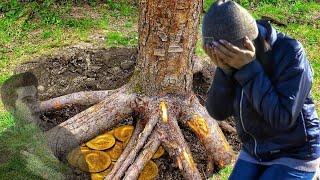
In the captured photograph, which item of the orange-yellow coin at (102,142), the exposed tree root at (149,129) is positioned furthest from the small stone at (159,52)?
the orange-yellow coin at (102,142)

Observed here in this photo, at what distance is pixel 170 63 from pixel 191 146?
871 mm

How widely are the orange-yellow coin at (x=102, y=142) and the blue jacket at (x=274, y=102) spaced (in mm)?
1963

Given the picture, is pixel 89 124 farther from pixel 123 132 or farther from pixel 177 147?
pixel 177 147

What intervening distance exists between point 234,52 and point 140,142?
7.17 ft

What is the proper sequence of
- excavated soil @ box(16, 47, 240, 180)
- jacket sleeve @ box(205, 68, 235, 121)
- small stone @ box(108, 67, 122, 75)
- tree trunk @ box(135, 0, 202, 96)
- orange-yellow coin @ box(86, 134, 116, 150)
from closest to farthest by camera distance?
jacket sleeve @ box(205, 68, 235, 121) < tree trunk @ box(135, 0, 202, 96) < orange-yellow coin @ box(86, 134, 116, 150) < excavated soil @ box(16, 47, 240, 180) < small stone @ box(108, 67, 122, 75)

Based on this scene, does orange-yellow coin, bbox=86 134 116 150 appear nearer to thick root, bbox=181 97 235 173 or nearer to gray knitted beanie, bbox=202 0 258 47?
thick root, bbox=181 97 235 173

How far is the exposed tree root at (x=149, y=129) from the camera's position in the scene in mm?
4648

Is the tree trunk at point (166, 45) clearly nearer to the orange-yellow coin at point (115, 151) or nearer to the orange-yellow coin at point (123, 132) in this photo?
the orange-yellow coin at point (123, 132)

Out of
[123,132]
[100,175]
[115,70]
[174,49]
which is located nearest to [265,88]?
[174,49]

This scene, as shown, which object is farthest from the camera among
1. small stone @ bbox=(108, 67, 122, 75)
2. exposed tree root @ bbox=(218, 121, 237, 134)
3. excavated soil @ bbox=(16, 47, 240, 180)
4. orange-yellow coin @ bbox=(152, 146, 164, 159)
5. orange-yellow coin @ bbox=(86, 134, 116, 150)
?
small stone @ bbox=(108, 67, 122, 75)

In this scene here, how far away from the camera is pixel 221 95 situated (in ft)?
9.80

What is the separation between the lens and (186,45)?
15.2ft

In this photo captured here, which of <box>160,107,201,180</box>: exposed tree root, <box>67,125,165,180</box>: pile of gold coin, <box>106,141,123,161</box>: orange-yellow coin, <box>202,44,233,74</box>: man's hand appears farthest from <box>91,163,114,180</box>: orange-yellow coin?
<box>202,44,233,74</box>: man's hand

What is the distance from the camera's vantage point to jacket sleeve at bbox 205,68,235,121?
2914 millimetres
